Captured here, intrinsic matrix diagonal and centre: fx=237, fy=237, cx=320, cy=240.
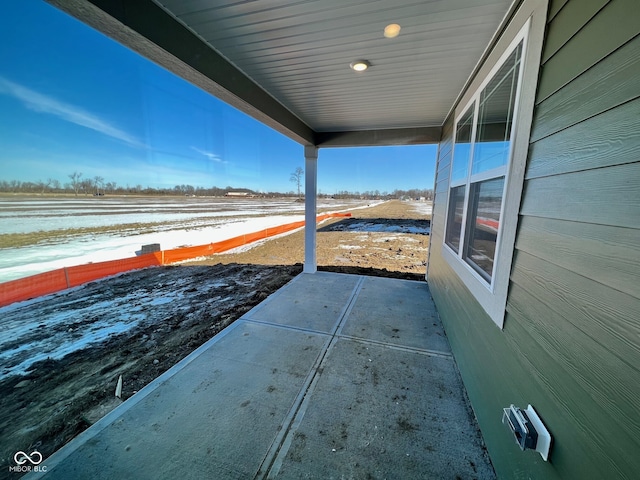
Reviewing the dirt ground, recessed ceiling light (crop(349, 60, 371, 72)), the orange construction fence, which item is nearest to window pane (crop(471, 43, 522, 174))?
recessed ceiling light (crop(349, 60, 371, 72))

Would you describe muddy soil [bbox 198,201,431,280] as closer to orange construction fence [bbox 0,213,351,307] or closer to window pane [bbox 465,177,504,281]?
orange construction fence [bbox 0,213,351,307]

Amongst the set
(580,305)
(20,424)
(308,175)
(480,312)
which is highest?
(308,175)

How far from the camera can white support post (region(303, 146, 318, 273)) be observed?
431 cm

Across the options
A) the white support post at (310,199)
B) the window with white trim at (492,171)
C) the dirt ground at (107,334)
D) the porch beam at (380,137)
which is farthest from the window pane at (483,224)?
the white support post at (310,199)

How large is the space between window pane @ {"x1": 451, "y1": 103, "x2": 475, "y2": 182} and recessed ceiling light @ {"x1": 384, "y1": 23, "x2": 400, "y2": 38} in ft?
3.28

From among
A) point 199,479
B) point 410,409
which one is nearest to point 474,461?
point 410,409

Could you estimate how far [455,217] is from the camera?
2.73 meters

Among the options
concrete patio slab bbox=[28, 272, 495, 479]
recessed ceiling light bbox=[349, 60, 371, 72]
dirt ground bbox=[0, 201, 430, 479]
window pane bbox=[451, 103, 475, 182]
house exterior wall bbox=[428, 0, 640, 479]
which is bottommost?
dirt ground bbox=[0, 201, 430, 479]

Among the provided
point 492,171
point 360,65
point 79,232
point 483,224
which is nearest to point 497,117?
point 492,171

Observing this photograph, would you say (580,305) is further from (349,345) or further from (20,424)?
(20,424)

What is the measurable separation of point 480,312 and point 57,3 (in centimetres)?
294

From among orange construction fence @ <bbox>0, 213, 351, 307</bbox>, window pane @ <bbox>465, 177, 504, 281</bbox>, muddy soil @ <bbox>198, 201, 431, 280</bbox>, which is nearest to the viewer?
window pane @ <bbox>465, 177, 504, 281</bbox>

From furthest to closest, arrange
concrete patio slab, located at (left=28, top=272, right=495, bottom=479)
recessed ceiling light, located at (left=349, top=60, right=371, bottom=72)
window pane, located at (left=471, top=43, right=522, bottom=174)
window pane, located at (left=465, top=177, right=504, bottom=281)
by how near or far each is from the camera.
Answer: recessed ceiling light, located at (left=349, top=60, right=371, bottom=72) → window pane, located at (left=465, top=177, right=504, bottom=281) → window pane, located at (left=471, top=43, right=522, bottom=174) → concrete patio slab, located at (left=28, top=272, right=495, bottom=479)

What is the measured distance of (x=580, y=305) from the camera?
75cm
